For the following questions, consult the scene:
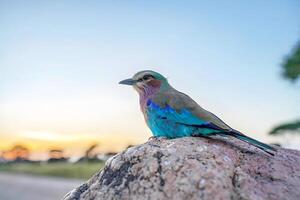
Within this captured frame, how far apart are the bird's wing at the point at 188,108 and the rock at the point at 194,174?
0.13 m

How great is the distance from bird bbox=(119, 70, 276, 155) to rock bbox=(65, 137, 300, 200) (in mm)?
105

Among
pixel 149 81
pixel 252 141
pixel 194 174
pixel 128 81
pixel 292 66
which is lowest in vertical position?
pixel 194 174

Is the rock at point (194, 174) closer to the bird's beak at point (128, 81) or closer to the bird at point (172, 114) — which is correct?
the bird at point (172, 114)

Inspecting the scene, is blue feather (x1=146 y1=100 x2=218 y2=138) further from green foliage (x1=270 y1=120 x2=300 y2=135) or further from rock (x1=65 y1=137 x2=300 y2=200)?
green foliage (x1=270 y1=120 x2=300 y2=135)

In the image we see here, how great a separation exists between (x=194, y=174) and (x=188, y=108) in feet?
3.51

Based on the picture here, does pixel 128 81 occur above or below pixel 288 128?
below

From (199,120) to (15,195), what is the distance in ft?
69.5

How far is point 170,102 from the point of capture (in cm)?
495

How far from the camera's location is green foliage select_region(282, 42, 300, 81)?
24859mm

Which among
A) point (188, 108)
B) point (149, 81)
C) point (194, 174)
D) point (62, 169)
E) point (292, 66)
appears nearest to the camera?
point (194, 174)

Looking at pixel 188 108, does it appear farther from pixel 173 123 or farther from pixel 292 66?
pixel 292 66

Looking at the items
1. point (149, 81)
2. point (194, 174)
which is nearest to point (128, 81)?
point (149, 81)

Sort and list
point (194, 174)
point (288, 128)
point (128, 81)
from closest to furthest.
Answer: point (194, 174) < point (128, 81) < point (288, 128)

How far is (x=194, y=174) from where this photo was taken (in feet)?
12.5
